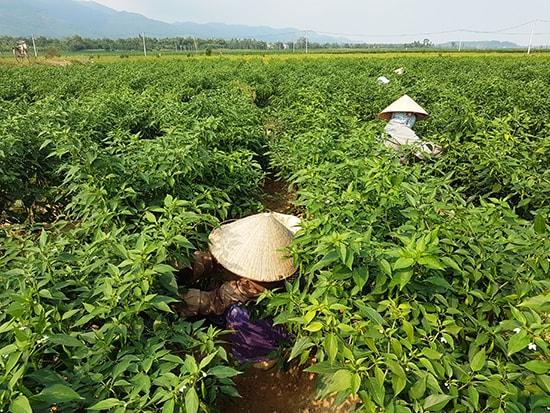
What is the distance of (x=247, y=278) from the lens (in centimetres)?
239

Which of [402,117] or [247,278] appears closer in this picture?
[247,278]

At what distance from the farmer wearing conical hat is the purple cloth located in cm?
10

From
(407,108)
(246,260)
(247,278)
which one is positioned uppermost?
(407,108)

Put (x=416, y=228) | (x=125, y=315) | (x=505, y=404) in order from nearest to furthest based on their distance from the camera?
(x=505, y=404) → (x=125, y=315) → (x=416, y=228)

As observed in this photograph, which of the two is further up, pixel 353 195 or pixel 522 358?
pixel 353 195

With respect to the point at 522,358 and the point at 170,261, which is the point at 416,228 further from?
the point at 170,261

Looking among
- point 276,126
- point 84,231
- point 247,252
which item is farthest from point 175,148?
point 276,126

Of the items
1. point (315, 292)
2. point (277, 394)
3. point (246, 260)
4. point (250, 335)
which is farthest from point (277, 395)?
point (315, 292)

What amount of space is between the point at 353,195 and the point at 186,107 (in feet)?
12.1

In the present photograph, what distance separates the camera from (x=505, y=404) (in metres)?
1.27

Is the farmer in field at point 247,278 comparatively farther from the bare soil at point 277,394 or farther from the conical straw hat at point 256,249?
the bare soil at point 277,394

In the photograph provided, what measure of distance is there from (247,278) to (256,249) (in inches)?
7.8

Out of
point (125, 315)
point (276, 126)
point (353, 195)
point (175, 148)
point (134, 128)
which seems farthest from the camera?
point (276, 126)

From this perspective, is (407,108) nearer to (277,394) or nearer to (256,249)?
(256,249)
